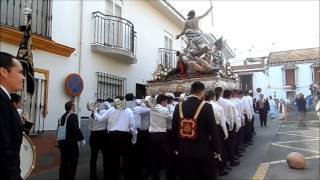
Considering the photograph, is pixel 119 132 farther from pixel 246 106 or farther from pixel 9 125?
pixel 246 106

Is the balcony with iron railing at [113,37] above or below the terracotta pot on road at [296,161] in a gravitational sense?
above

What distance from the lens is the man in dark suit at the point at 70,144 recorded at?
7.36 meters

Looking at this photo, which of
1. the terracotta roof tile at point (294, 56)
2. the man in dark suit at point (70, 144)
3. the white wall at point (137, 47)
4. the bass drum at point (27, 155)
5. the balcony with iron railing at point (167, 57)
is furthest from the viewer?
the terracotta roof tile at point (294, 56)

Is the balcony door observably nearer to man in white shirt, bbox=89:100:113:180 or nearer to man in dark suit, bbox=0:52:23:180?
man in white shirt, bbox=89:100:113:180

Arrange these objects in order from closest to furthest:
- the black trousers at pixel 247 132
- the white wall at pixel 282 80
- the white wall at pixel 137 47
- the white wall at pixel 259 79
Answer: the black trousers at pixel 247 132 < the white wall at pixel 137 47 < the white wall at pixel 282 80 < the white wall at pixel 259 79

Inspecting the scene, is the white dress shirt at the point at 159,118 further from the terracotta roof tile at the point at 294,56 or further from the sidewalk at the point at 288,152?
the terracotta roof tile at the point at 294,56

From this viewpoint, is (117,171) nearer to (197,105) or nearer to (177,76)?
(197,105)

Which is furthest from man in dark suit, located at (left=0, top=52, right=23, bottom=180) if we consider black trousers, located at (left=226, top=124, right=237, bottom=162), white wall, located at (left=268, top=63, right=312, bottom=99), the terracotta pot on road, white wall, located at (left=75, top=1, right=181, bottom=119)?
white wall, located at (left=268, top=63, right=312, bottom=99)

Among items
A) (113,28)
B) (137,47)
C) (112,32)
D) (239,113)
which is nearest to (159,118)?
(239,113)

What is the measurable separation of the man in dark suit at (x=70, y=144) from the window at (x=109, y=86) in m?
5.40

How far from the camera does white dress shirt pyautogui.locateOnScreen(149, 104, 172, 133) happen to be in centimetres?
737

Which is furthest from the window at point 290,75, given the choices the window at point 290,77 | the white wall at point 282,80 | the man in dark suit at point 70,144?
the man in dark suit at point 70,144

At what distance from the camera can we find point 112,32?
1367 centimetres

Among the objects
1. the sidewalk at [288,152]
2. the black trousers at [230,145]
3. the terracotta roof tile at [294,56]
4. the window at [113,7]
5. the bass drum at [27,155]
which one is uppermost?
the terracotta roof tile at [294,56]
